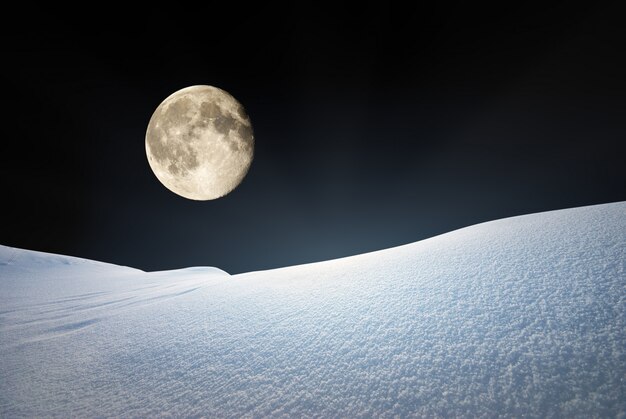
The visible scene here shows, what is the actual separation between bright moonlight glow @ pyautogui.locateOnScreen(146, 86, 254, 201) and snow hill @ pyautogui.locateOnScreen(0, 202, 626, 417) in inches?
133

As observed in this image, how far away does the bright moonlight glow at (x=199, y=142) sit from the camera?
5.30m

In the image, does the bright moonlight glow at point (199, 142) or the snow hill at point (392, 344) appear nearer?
the snow hill at point (392, 344)

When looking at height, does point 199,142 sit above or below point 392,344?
above

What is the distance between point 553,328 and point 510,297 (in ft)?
1.06

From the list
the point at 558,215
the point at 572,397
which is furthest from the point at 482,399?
the point at 558,215

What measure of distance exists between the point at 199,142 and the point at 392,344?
5.20 meters

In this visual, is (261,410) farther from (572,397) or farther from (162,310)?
(162,310)

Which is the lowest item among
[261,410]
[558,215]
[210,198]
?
[261,410]

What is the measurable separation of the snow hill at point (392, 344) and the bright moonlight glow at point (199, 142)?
3390 mm

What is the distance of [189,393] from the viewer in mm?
1405

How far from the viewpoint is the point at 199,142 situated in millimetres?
5258

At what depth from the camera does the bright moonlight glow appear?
5.30 metres

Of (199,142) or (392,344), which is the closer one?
(392,344)

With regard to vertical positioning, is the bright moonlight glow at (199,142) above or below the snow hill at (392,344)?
above
